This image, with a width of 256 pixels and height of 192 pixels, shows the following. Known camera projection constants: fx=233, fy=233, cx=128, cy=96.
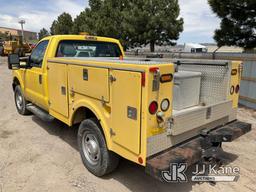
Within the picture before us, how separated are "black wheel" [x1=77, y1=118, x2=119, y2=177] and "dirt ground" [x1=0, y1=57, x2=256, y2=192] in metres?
0.16

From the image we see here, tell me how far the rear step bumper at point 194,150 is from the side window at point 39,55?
3.16 meters

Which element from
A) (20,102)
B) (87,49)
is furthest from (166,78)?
(20,102)

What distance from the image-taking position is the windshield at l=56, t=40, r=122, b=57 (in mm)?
4512

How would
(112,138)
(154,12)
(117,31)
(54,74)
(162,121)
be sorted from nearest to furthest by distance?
(162,121), (112,138), (54,74), (154,12), (117,31)

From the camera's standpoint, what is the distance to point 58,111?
4.07 metres

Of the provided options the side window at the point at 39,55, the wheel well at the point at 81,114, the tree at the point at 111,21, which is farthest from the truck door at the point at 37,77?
the tree at the point at 111,21

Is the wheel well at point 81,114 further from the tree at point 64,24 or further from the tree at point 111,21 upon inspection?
the tree at point 64,24

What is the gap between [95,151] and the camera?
338 centimetres

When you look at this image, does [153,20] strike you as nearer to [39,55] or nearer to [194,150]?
[39,55]

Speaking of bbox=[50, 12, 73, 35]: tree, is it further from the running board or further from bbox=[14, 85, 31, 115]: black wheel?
the running board

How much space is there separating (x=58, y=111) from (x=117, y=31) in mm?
16390

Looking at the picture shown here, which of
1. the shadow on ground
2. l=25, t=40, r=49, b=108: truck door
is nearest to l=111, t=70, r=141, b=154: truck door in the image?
the shadow on ground

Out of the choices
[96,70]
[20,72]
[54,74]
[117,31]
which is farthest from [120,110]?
[117,31]

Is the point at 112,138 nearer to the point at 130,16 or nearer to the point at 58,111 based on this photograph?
the point at 58,111
